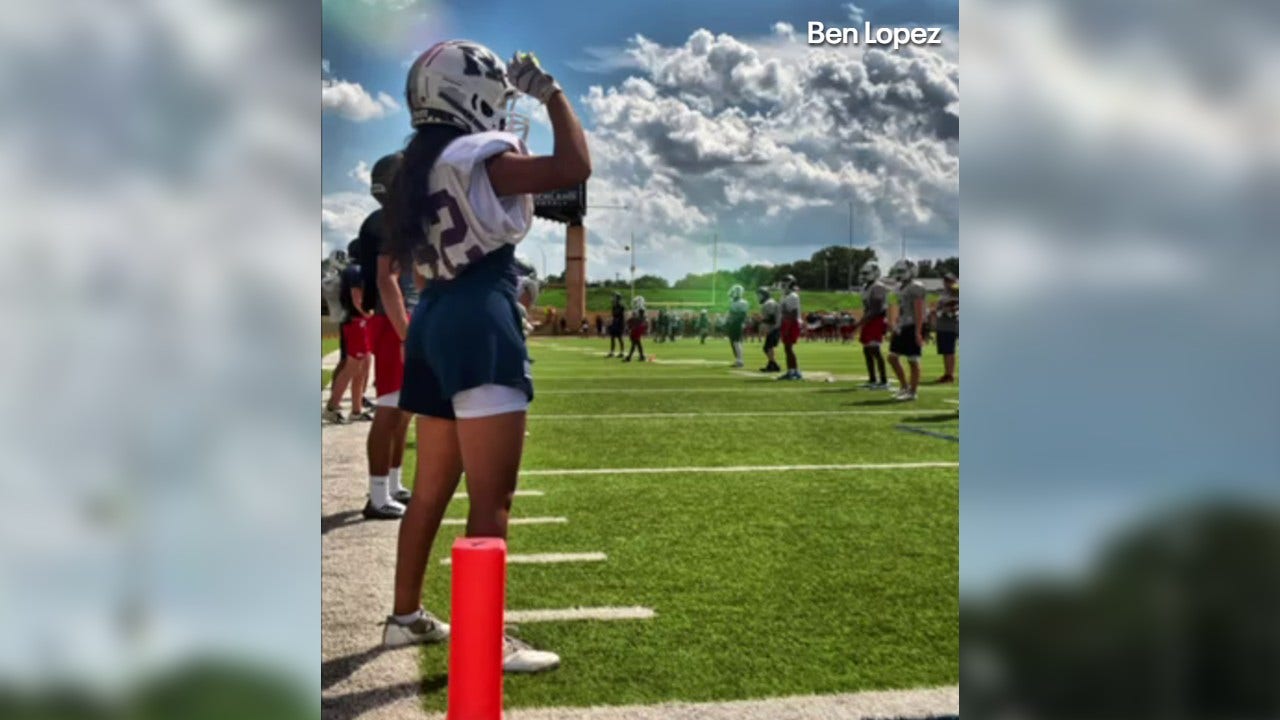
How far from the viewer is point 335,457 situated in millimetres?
4871

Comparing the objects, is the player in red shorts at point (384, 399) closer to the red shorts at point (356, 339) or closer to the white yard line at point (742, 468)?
the white yard line at point (742, 468)

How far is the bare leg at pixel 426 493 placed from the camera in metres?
2.12

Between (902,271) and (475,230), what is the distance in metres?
7.67

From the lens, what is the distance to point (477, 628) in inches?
48.6

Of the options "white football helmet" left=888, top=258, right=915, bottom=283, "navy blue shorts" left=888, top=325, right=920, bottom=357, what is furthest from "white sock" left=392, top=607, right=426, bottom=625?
"white football helmet" left=888, top=258, right=915, bottom=283

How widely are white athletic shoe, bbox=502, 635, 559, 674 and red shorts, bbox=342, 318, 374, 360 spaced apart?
4.44m

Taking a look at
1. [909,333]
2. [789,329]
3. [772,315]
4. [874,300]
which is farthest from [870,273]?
[772,315]

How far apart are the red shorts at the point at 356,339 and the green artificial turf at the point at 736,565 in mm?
1297

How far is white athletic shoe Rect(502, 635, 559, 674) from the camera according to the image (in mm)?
2082

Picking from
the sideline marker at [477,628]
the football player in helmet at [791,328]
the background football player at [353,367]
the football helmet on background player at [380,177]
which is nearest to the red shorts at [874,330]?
the football player in helmet at [791,328]

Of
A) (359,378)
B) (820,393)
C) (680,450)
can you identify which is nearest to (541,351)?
(820,393)

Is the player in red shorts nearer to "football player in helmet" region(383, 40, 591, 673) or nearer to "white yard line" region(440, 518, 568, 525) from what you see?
"white yard line" region(440, 518, 568, 525)

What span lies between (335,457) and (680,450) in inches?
65.6

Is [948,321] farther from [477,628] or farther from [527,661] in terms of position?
[477,628]
